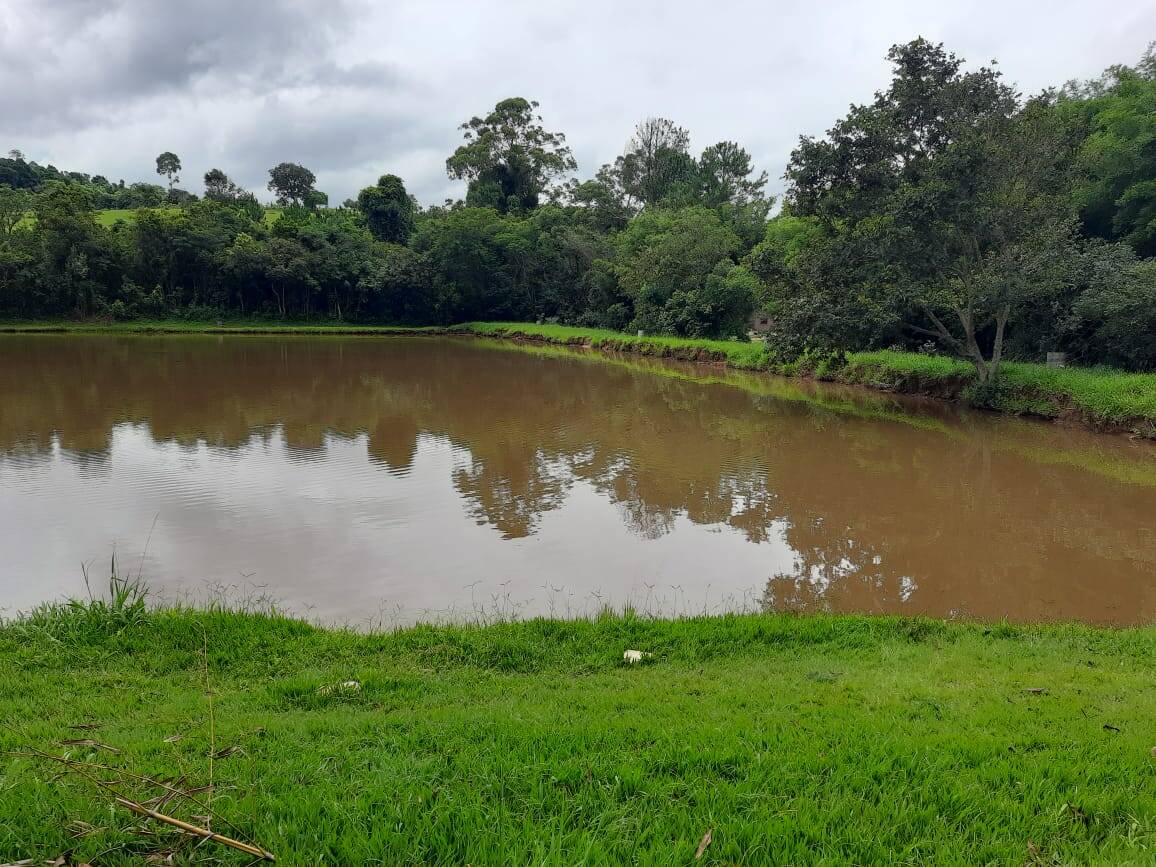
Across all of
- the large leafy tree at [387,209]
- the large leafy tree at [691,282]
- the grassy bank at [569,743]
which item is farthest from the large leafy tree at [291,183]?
the grassy bank at [569,743]

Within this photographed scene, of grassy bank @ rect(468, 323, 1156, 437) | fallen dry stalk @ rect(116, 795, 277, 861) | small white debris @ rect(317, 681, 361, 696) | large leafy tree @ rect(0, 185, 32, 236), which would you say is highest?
large leafy tree @ rect(0, 185, 32, 236)

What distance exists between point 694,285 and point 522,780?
33551mm

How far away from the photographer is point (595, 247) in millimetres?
44156

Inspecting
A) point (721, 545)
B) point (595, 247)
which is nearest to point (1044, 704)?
point (721, 545)

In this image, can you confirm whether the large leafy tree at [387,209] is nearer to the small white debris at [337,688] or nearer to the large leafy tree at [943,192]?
the large leafy tree at [943,192]

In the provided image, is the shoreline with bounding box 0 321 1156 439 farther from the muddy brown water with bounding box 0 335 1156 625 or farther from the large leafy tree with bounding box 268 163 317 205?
the large leafy tree with bounding box 268 163 317 205

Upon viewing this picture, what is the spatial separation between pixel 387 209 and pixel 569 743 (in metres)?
57.7

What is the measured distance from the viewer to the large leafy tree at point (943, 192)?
48.6 feet

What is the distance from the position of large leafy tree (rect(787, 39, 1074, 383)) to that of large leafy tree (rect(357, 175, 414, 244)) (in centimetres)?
4531

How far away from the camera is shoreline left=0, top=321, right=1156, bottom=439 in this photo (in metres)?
13.9

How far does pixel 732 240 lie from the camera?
36562 mm

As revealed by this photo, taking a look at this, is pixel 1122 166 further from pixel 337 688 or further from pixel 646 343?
pixel 337 688

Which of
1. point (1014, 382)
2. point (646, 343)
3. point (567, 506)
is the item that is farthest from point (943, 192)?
point (646, 343)

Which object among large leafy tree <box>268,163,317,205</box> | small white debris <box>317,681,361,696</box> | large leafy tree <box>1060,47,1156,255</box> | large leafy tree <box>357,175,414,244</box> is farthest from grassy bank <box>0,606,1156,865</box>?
large leafy tree <box>268,163,317,205</box>
